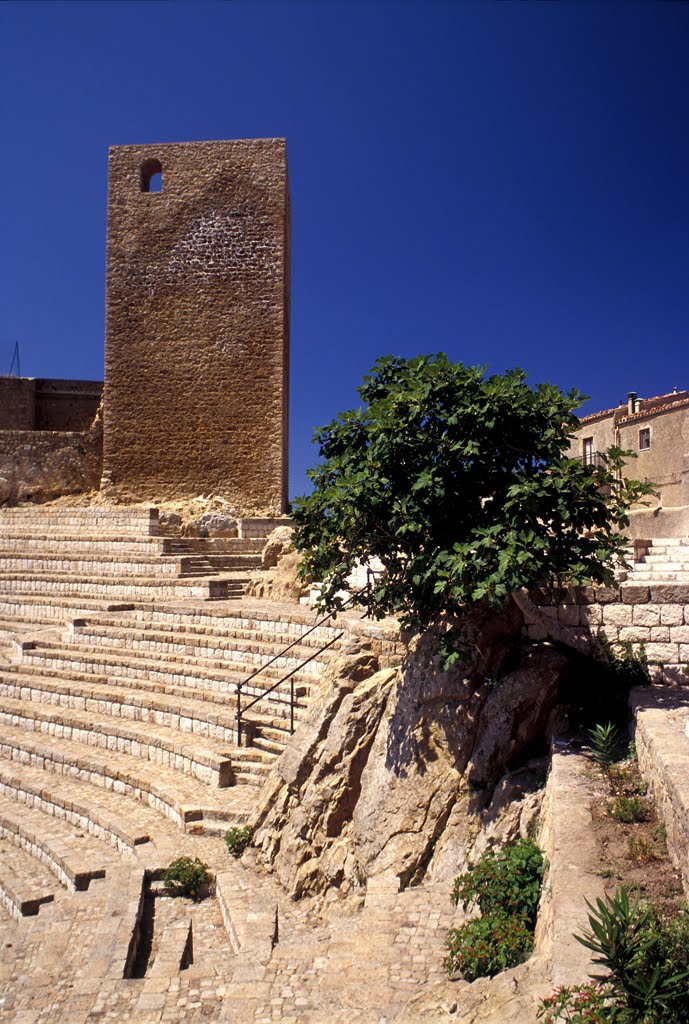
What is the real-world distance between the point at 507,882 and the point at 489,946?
23.3 inches

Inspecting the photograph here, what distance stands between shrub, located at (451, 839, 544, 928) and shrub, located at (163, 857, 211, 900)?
2.54 meters

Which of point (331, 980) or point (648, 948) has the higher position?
point (648, 948)

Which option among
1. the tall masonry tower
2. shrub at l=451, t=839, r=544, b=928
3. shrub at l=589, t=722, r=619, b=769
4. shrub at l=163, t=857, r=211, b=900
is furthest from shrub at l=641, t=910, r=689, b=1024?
the tall masonry tower

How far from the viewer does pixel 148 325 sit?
21812mm

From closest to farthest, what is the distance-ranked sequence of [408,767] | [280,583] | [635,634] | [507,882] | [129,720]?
[507,882] < [408,767] < [635,634] < [129,720] < [280,583]

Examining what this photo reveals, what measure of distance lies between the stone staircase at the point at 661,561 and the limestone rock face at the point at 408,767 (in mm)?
2581

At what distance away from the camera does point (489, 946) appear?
4.50 meters

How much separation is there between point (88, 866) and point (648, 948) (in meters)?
5.76

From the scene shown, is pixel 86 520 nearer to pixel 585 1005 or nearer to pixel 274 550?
pixel 274 550

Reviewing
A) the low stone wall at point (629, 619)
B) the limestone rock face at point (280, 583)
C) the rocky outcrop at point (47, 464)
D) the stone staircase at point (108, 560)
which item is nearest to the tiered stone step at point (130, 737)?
the stone staircase at point (108, 560)

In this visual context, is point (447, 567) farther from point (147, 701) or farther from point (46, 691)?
point (46, 691)

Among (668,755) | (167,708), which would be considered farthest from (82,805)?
(668,755)

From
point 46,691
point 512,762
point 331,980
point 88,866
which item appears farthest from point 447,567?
point 46,691

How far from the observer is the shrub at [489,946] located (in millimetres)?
4418
